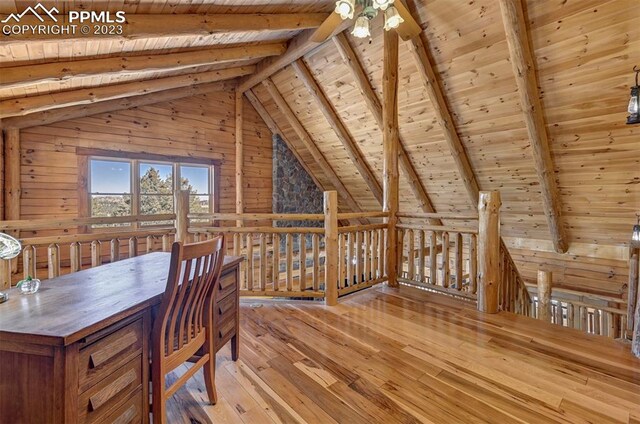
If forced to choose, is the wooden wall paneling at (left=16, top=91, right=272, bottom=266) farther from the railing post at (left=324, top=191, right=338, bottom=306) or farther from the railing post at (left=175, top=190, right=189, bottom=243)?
the railing post at (left=324, top=191, right=338, bottom=306)

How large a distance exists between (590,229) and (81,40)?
658cm

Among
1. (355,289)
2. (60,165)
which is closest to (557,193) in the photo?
(355,289)

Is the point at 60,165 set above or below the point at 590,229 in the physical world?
above

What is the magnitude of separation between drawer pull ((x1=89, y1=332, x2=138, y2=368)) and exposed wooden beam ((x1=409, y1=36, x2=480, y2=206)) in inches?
169

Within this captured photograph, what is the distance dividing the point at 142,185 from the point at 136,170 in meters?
0.26

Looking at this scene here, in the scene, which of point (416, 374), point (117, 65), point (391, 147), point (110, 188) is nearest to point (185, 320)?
point (416, 374)

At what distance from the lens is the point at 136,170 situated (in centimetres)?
504

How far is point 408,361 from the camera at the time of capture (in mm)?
2213

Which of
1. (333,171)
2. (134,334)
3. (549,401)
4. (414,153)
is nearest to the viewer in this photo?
(134,334)

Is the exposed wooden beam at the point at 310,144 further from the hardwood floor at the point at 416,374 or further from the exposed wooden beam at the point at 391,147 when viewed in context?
the hardwood floor at the point at 416,374

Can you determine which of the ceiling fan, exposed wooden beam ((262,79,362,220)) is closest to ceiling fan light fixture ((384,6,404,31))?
the ceiling fan

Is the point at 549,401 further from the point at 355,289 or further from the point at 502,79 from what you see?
the point at 502,79

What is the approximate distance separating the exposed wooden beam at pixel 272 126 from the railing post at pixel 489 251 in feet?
15.7

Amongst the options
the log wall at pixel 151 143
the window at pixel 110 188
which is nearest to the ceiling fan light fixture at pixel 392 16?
the log wall at pixel 151 143
